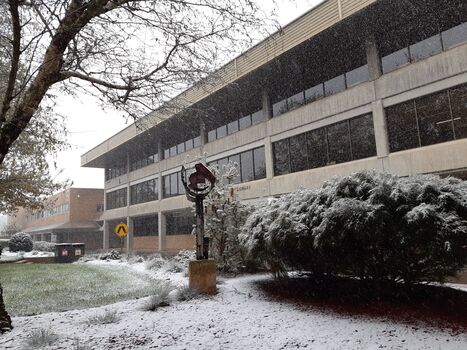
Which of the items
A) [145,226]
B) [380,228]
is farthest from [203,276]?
[145,226]

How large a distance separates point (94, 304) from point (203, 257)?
2.66 meters

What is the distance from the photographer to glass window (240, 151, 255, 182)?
935 inches

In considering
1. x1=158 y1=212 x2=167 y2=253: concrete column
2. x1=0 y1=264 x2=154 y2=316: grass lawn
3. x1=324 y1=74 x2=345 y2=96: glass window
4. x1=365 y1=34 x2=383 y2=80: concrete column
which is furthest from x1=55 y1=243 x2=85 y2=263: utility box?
x1=365 y1=34 x2=383 y2=80: concrete column

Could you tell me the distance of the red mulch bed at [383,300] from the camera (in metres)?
5.62

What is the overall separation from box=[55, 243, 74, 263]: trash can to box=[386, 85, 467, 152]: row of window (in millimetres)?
21972

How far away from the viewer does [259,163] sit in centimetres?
2322

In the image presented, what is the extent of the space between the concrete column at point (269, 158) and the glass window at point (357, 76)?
571cm

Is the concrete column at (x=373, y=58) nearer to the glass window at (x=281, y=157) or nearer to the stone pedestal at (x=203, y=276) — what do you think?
the glass window at (x=281, y=157)

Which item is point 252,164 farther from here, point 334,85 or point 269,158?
point 334,85

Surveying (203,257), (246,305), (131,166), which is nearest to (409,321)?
(246,305)

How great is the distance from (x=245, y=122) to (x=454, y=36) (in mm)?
13106

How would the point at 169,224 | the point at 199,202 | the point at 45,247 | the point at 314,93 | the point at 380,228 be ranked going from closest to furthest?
the point at 380,228 < the point at 199,202 < the point at 314,93 < the point at 169,224 < the point at 45,247

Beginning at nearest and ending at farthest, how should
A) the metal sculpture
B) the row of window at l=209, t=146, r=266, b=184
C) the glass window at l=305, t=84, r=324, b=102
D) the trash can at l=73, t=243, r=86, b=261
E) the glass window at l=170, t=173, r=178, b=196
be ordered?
1. the metal sculpture
2. the glass window at l=305, t=84, r=324, b=102
3. the row of window at l=209, t=146, r=266, b=184
4. the trash can at l=73, t=243, r=86, b=261
5. the glass window at l=170, t=173, r=178, b=196

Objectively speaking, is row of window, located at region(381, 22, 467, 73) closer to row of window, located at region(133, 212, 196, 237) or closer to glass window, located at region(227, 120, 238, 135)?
glass window, located at region(227, 120, 238, 135)
